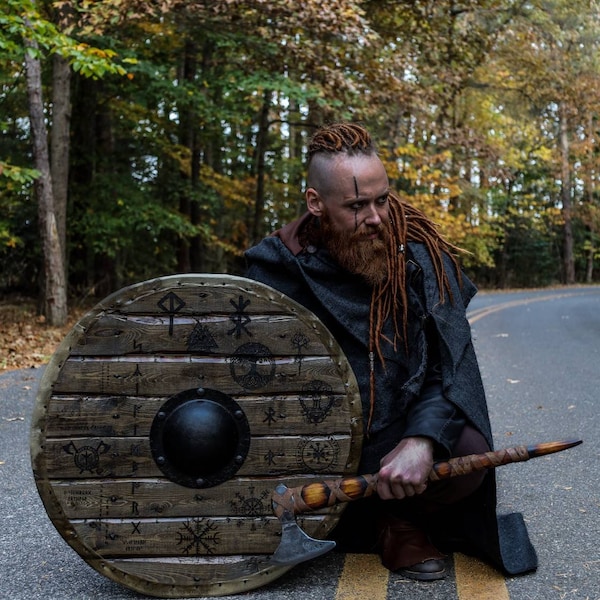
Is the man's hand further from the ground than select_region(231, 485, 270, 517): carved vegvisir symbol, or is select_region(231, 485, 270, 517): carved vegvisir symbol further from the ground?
the man's hand

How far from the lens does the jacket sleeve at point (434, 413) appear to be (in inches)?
→ 101

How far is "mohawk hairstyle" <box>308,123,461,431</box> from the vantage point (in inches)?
112

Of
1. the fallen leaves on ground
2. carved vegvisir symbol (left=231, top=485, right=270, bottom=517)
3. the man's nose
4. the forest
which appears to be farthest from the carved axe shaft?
the forest

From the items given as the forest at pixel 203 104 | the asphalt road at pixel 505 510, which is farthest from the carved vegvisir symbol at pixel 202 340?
the forest at pixel 203 104

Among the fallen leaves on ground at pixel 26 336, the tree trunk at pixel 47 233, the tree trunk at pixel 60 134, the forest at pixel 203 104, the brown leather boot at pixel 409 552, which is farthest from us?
the tree trunk at pixel 60 134

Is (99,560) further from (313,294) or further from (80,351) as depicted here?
(313,294)

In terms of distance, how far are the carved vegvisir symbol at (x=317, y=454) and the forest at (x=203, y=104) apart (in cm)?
600

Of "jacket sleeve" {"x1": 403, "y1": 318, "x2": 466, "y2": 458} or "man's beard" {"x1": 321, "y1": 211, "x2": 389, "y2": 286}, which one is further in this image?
"man's beard" {"x1": 321, "y1": 211, "x2": 389, "y2": 286}

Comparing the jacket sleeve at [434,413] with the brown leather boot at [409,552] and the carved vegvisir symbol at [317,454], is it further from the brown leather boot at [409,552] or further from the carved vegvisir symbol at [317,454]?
the brown leather boot at [409,552]

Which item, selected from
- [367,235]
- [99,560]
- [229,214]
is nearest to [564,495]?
[367,235]

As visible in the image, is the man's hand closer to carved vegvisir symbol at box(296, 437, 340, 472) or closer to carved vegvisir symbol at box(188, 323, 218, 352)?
carved vegvisir symbol at box(296, 437, 340, 472)

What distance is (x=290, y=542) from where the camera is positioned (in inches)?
95.9

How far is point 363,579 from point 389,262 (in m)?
1.04

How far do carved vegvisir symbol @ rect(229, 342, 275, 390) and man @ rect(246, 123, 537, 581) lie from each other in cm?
37
